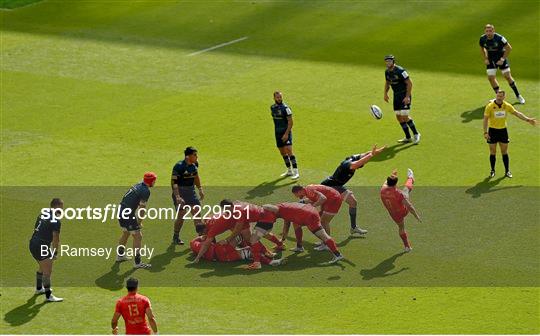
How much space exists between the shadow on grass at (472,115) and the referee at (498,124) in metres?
4.48

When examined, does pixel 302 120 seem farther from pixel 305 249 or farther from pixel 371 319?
pixel 371 319

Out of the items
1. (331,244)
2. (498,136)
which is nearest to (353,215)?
(331,244)

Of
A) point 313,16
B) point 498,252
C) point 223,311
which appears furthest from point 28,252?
point 313,16

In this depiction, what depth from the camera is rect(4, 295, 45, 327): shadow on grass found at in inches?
915

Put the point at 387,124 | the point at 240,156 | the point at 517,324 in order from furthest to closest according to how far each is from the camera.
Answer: the point at 387,124
the point at 240,156
the point at 517,324

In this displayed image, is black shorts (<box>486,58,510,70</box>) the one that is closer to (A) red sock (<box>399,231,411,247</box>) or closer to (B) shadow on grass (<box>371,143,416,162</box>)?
(B) shadow on grass (<box>371,143,416,162</box>)

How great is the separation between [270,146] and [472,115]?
21.1 feet

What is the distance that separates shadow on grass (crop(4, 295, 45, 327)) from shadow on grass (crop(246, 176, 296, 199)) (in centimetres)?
706

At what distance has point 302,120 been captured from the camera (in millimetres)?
35000

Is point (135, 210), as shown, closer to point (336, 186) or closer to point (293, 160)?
point (336, 186)

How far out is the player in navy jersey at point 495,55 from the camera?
35.0 meters

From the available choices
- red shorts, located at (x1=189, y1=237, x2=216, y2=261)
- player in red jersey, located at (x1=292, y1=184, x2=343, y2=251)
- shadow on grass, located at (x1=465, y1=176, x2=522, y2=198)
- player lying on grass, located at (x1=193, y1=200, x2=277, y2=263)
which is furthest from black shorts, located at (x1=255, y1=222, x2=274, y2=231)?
shadow on grass, located at (x1=465, y1=176, x2=522, y2=198)

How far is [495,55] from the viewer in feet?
115

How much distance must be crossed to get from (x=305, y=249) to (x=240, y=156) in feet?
20.9
